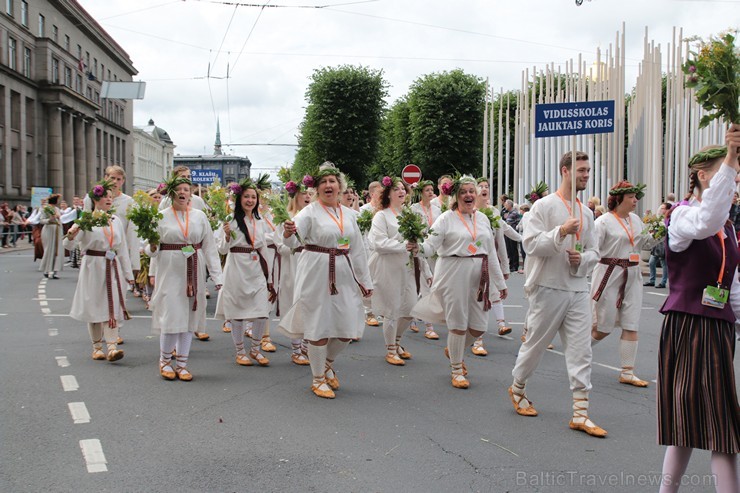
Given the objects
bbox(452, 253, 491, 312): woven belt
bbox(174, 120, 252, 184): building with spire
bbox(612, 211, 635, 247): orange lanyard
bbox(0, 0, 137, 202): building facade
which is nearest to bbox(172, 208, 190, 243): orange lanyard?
bbox(452, 253, 491, 312): woven belt

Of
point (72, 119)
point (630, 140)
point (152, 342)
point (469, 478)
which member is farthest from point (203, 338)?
point (72, 119)

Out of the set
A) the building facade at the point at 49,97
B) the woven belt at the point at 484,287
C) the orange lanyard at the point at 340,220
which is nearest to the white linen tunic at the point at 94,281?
the orange lanyard at the point at 340,220

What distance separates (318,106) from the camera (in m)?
45.2

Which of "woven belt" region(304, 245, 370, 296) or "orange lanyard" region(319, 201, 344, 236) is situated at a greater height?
"orange lanyard" region(319, 201, 344, 236)

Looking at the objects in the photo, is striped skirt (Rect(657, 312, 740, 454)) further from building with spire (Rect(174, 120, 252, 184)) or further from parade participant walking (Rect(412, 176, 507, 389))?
building with spire (Rect(174, 120, 252, 184))

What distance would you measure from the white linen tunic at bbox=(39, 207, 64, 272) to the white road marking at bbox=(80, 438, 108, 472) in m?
14.8

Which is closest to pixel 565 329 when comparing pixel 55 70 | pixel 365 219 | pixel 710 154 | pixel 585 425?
pixel 585 425

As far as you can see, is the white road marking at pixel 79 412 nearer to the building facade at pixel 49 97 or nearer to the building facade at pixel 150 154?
the building facade at pixel 49 97

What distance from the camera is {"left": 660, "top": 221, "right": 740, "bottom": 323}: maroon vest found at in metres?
4.03

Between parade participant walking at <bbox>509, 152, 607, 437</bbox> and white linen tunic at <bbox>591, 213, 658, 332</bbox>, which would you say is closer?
parade participant walking at <bbox>509, 152, 607, 437</bbox>

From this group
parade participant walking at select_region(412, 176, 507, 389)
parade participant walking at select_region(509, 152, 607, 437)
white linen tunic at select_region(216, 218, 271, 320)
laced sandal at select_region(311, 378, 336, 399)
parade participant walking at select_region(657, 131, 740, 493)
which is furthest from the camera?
white linen tunic at select_region(216, 218, 271, 320)

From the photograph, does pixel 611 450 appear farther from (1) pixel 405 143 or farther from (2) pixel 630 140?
(1) pixel 405 143

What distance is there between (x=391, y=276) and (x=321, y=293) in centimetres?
193

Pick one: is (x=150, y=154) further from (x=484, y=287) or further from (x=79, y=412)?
(x=79, y=412)
